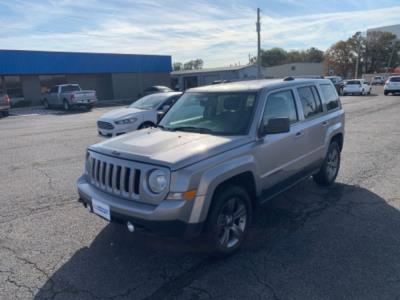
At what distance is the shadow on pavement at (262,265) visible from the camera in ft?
10.5

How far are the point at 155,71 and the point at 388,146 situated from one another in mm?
36863

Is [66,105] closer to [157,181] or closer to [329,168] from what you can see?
[329,168]

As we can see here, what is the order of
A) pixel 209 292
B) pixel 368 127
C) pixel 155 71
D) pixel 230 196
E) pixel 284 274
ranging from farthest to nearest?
pixel 155 71 → pixel 368 127 → pixel 230 196 → pixel 284 274 → pixel 209 292

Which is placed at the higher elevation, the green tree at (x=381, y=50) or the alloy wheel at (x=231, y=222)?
the green tree at (x=381, y=50)

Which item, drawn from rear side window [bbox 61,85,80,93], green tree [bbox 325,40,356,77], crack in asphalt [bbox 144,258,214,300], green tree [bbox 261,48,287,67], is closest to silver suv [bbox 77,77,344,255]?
crack in asphalt [bbox 144,258,214,300]

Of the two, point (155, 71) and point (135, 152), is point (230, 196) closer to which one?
point (135, 152)

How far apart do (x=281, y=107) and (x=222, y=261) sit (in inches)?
85.2

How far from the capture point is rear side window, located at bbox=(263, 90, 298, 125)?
14.2ft

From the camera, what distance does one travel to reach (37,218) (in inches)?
195

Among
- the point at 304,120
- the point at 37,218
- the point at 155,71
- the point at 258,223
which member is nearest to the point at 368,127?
the point at 304,120

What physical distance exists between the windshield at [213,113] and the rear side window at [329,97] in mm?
2105

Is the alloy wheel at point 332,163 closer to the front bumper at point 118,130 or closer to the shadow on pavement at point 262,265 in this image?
the shadow on pavement at point 262,265

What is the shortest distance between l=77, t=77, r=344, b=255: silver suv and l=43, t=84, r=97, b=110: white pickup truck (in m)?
22.4

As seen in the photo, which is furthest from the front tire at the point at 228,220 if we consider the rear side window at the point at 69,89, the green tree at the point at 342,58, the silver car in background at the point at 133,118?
Result: the green tree at the point at 342,58
